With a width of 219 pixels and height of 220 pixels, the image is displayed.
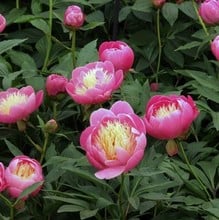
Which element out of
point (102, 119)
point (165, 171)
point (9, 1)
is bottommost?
point (9, 1)

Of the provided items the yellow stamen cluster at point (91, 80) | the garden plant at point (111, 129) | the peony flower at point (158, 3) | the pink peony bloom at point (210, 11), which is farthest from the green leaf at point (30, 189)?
the peony flower at point (158, 3)

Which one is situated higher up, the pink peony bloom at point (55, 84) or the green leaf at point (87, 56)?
the pink peony bloom at point (55, 84)

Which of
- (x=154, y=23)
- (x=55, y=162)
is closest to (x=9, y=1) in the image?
(x=154, y=23)

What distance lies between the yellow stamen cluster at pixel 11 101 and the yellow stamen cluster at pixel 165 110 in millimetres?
277

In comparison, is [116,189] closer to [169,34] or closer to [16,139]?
[16,139]

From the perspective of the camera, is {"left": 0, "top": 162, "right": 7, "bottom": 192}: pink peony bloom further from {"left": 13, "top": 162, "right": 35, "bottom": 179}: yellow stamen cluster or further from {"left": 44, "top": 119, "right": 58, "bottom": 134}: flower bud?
{"left": 44, "top": 119, "right": 58, "bottom": 134}: flower bud

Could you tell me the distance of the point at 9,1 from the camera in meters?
2.19

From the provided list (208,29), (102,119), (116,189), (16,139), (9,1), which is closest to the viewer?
(102,119)

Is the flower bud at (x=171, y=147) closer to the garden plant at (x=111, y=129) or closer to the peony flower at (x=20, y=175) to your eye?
the garden plant at (x=111, y=129)

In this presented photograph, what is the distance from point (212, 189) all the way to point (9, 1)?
104 centimetres

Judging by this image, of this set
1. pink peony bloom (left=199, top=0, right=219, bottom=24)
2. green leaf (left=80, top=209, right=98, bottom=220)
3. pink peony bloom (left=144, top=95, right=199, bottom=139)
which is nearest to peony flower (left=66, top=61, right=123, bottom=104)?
pink peony bloom (left=144, top=95, right=199, bottom=139)

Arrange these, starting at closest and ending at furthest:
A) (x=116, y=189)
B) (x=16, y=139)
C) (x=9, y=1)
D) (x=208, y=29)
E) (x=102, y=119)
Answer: (x=102, y=119) → (x=116, y=189) → (x=16, y=139) → (x=208, y=29) → (x=9, y=1)

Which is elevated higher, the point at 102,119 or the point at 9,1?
the point at 102,119

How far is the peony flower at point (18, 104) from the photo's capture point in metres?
1.38
